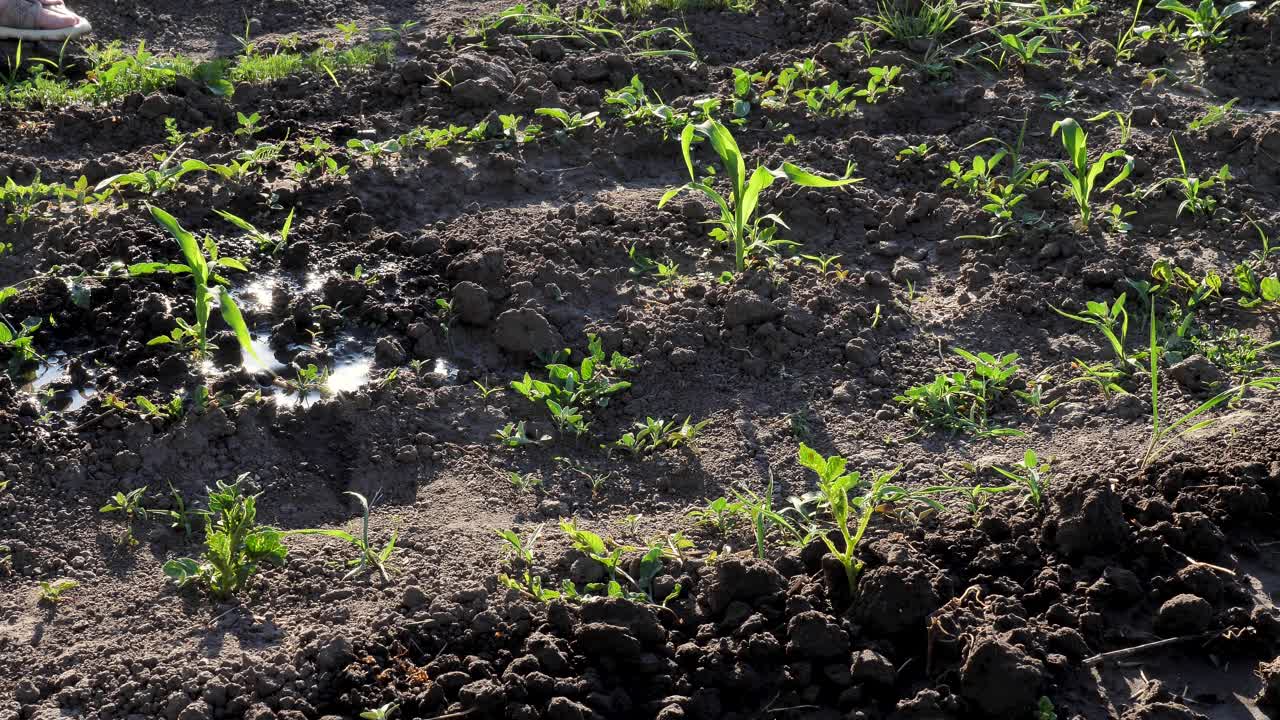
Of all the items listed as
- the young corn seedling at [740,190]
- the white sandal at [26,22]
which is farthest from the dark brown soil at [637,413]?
the white sandal at [26,22]

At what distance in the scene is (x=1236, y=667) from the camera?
2.63 metres

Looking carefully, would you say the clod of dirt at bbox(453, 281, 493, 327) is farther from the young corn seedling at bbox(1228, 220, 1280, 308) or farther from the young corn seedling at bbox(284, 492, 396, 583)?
the young corn seedling at bbox(1228, 220, 1280, 308)

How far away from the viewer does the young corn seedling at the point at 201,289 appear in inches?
133

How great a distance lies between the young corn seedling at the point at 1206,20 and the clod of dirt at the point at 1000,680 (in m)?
3.51

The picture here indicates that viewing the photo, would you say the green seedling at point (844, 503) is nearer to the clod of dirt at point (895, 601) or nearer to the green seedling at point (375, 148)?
the clod of dirt at point (895, 601)

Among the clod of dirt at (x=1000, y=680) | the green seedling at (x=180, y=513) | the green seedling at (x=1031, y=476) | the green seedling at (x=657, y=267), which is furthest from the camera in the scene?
the green seedling at (x=657, y=267)

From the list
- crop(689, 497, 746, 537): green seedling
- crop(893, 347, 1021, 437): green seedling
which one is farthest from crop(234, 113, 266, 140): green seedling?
crop(893, 347, 1021, 437): green seedling

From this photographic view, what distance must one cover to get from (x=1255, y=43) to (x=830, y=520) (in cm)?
330

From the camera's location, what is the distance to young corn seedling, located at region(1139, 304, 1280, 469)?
3.09 metres

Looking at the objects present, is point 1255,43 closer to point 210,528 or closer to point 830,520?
point 830,520

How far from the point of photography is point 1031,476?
302 centimetres

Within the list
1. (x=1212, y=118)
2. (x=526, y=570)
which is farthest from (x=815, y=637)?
(x=1212, y=118)

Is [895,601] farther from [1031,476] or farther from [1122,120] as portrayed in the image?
[1122,120]

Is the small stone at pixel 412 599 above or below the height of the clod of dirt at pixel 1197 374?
below
